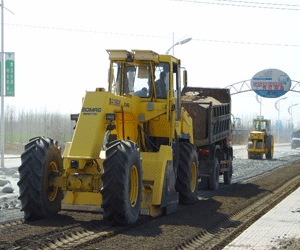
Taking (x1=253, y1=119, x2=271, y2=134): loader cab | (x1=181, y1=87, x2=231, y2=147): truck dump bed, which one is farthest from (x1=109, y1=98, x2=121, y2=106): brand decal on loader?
(x1=253, y1=119, x2=271, y2=134): loader cab

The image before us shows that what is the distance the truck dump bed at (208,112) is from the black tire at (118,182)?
24.8 feet

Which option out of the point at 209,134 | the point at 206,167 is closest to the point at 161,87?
the point at 209,134

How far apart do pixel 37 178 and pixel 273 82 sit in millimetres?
37562

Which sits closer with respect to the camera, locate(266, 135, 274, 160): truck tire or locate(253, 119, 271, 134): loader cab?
locate(266, 135, 274, 160): truck tire

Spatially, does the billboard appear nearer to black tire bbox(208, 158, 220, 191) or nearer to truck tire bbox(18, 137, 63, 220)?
black tire bbox(208, 158, 220, 191)

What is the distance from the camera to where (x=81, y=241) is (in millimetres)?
7535

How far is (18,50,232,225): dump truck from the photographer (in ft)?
28.3

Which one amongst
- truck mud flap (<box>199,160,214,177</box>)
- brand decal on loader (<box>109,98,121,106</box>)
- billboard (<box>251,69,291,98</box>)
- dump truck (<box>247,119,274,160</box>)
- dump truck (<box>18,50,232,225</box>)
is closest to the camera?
dump truck (<box>18,50,232,225</box>)

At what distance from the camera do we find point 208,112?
1611 centimetres

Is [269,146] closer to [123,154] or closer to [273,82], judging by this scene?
[273,82]

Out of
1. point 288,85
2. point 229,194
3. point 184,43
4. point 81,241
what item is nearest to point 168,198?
point 81,241

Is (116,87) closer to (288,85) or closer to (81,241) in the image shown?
(81,241)

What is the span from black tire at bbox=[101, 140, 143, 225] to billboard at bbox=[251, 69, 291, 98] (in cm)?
3678

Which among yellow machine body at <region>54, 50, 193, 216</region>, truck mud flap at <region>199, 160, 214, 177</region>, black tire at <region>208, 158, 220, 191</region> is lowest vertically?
black tire at <region>208, 158, 220, 191</region>
